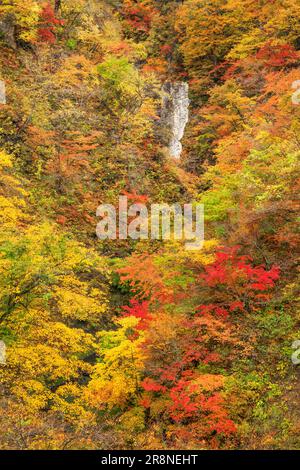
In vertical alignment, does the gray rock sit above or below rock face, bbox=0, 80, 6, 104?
below

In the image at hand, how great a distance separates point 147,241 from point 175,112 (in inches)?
512

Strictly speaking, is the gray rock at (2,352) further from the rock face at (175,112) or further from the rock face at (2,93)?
the rock face at (175,112)

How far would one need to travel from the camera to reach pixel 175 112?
3369 centimetres

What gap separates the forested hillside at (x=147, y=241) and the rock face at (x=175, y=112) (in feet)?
2.06

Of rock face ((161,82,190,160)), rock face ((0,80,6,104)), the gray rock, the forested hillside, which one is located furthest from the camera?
rock face ((161,82,190,160))

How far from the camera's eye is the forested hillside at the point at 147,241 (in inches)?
502

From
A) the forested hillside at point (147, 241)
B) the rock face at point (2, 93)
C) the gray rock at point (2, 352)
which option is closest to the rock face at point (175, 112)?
the forested hillside at point (147, 241)

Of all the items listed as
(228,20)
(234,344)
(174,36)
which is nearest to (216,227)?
(234,344)

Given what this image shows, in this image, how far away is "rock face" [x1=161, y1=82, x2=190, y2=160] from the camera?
32019 millimetres

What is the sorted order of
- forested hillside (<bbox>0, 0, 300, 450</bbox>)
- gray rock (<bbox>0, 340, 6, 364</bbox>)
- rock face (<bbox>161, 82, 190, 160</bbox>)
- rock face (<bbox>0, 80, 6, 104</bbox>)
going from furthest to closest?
1. rock face (<bbox>161, 82, 190, 160</bbox>)
2. rock face (<bbox>0, 80, 6, 104</bbox>)
3. gray rock (<bbox>0, 340, 6, 364</bbox>)
4. forested hillside (<bbox>0, 0, 300, 450</bbox>)

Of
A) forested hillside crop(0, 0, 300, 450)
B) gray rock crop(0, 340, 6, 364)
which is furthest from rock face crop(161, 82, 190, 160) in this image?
gray rock crop(0, 340, 6, 364)

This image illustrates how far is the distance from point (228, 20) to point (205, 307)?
24785mm

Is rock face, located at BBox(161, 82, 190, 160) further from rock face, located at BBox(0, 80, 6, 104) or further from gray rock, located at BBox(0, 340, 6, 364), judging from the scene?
gray rock, located at BBox(0, 340, 6, 364)

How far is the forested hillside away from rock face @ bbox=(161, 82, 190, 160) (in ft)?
2.06
